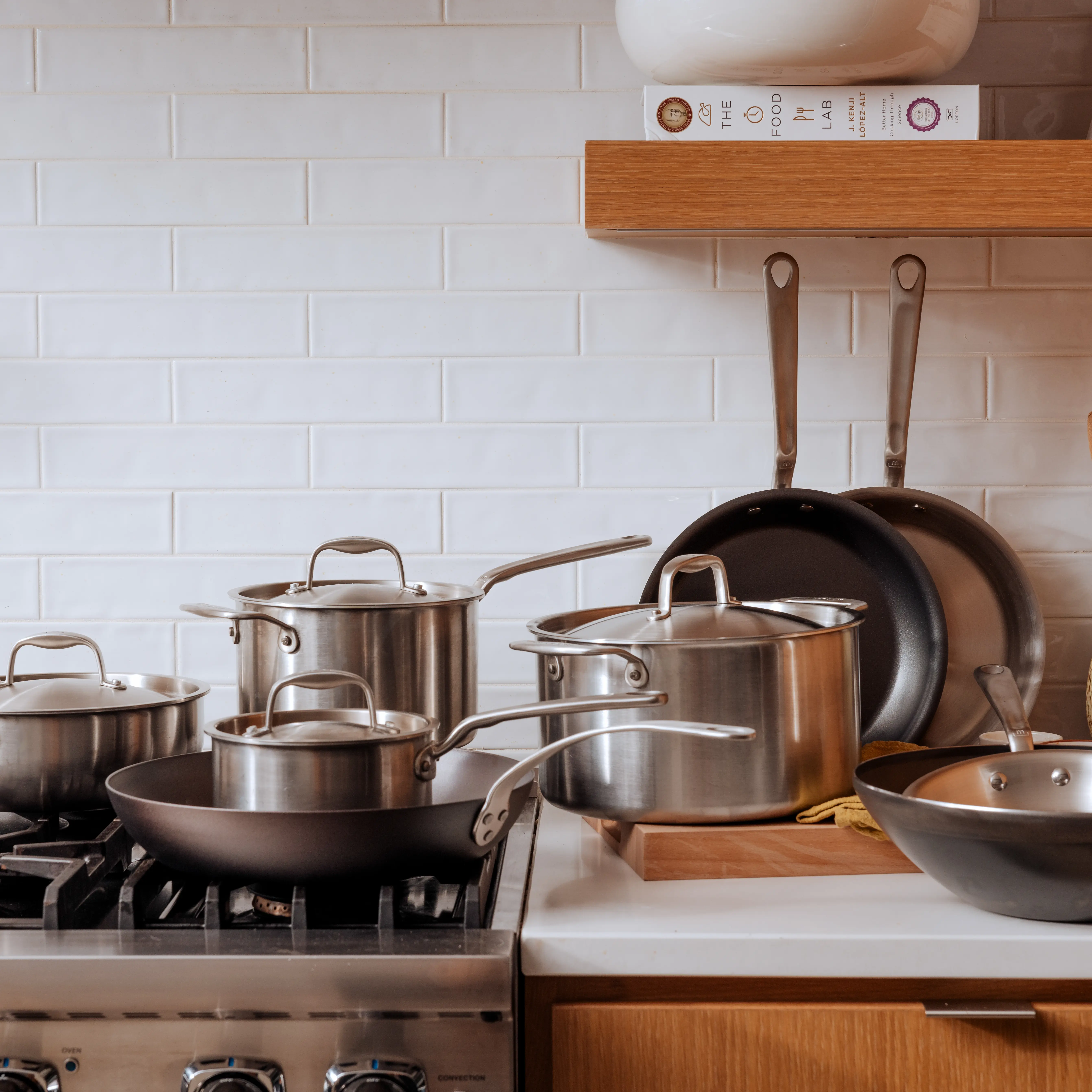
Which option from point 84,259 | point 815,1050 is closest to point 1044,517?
point 815,1050

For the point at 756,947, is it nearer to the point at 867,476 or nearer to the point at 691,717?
the point at 691,717

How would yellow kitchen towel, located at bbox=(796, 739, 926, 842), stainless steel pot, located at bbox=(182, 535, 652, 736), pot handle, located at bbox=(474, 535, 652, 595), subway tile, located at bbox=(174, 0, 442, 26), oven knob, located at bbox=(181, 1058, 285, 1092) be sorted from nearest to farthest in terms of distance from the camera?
oven knob, located at bbox=(181, 1058, 285, 1092), yellow kitchen towel, located at bbox=(796, 739, 926, 842), stainless steel pot, located at bbox=(182, 535, 652, 736), pot handle, located at bbox=(474, 535, 652, 595), subway tile, located at bbox=(174, 0, 442, 26)

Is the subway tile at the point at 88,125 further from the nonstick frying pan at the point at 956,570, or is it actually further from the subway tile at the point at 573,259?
the nonstick frying pan at the point at 956,570

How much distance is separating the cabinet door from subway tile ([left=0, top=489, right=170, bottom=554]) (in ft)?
3.03

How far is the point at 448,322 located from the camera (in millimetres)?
1502

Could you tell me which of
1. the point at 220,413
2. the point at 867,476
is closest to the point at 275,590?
the point at 220,413

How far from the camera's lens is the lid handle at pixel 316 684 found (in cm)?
91

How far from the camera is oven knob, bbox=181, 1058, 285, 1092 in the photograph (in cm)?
83

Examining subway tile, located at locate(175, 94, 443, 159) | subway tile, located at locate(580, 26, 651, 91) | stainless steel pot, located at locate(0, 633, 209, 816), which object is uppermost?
subway tile, located at locate(580, 26, 651, 91)

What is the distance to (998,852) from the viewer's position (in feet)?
2.89

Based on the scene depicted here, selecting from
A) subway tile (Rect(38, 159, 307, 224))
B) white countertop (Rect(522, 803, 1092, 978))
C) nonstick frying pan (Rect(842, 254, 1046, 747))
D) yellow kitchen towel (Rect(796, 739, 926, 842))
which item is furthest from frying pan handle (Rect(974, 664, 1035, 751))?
subway tile (Rect(38, 159, 307, 224))

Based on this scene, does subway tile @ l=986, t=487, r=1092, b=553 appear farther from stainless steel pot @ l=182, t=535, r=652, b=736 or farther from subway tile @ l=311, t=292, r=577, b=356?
stainless steel pot @ l=182, t=535, r=652, b=736

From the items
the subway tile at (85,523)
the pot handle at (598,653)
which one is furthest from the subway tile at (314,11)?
the pot handle at (598,653)

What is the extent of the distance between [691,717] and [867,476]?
615mm
